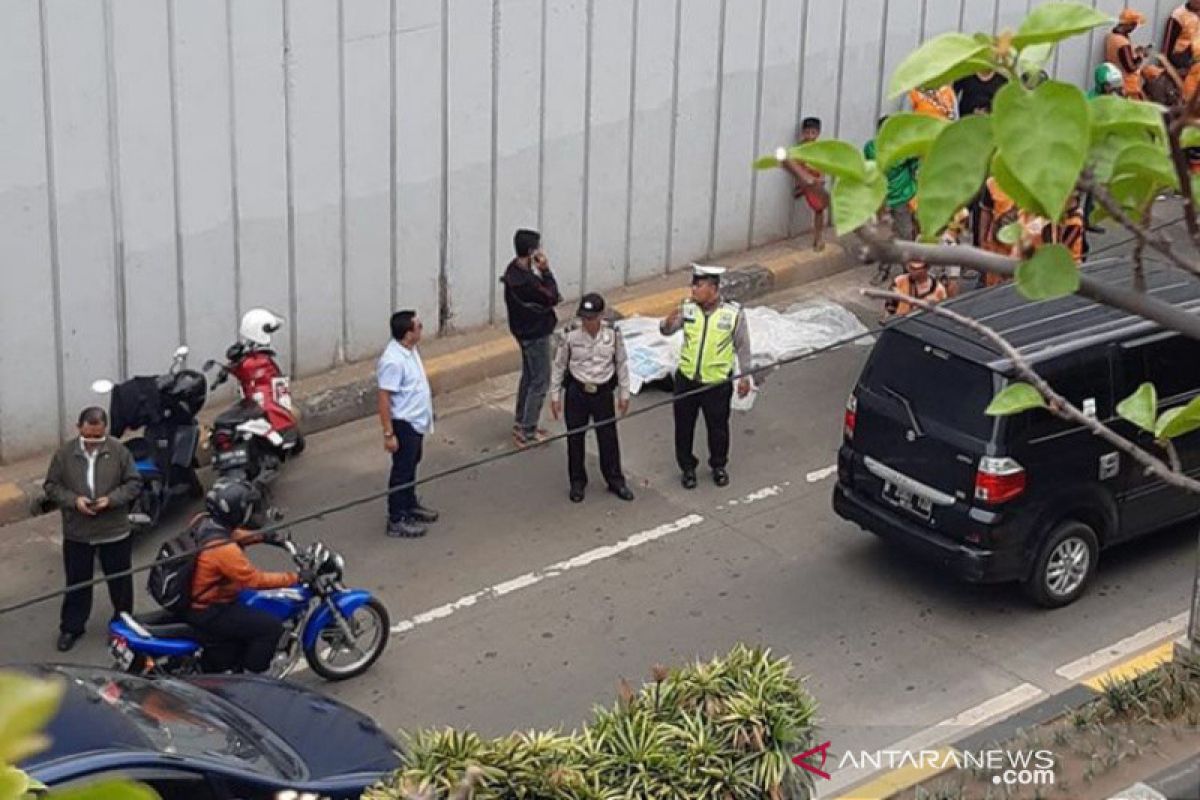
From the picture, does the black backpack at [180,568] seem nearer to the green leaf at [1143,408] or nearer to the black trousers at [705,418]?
the black trousers at [705,418]

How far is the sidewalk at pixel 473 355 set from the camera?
42.0ft

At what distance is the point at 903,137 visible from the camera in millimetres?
3656

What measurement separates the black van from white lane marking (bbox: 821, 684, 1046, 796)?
0.72 m

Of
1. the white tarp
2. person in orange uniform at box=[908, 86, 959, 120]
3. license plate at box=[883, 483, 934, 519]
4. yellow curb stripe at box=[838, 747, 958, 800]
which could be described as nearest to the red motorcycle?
the white tarp

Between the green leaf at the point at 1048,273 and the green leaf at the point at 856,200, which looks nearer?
the green leaf at the point at 856,200

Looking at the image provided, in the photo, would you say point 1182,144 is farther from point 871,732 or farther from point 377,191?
point 377,191

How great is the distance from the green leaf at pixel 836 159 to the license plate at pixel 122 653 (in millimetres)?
7189

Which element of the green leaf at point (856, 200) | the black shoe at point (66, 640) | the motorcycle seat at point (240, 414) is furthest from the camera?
the motorcycle seat at point (240, 414)

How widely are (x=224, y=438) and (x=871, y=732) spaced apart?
430 centimetres

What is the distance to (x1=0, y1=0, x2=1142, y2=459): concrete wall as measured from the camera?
12539 millimetres

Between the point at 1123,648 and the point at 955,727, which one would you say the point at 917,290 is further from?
the point at 955,727

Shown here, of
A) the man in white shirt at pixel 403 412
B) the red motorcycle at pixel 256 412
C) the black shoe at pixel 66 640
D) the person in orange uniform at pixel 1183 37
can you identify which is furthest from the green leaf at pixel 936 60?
the person in orange uniform at pixel 1183 37

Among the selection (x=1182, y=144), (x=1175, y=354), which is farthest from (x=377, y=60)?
(x=1182, y=144)

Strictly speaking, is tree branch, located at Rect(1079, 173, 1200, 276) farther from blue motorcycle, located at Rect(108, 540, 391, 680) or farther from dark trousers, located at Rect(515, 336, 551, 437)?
dark trousers, located at Rect(515, 336, 551, 437)
